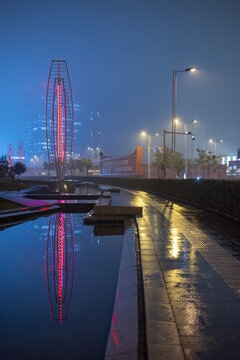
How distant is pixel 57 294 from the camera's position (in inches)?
206

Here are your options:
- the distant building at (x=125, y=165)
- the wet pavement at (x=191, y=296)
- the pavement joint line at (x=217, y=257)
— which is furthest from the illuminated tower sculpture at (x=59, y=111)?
the distant building at (x=125, y=165)

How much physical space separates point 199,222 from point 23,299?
8.41 meters

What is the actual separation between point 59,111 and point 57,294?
21571 mm

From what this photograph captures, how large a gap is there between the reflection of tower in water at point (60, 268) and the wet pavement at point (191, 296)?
1304mm

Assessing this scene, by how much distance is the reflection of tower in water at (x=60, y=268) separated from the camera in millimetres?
4801

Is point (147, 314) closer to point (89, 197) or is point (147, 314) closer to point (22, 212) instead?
point (22, 212)

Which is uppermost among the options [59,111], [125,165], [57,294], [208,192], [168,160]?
[59,111]

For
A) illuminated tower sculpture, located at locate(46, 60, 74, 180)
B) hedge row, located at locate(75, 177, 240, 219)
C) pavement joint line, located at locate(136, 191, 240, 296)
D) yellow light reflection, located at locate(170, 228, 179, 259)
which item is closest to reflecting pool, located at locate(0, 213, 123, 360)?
yellow light reflection, located at locate(170, 228, 179, 259)

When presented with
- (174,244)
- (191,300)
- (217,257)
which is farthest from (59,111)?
(191,300)

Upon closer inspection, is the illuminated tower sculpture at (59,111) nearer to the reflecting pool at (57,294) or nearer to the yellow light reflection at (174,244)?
the reflecting pool at (57,294)

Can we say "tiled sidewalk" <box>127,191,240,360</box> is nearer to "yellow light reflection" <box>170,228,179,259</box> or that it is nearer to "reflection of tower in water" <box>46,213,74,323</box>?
"yellow light reflection" <box>170,228,179,259</box>

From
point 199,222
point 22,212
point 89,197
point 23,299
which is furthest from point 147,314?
point 89,197

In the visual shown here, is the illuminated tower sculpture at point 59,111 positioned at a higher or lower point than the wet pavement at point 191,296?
higher

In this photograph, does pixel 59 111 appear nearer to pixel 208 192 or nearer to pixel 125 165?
pixel 208 192
